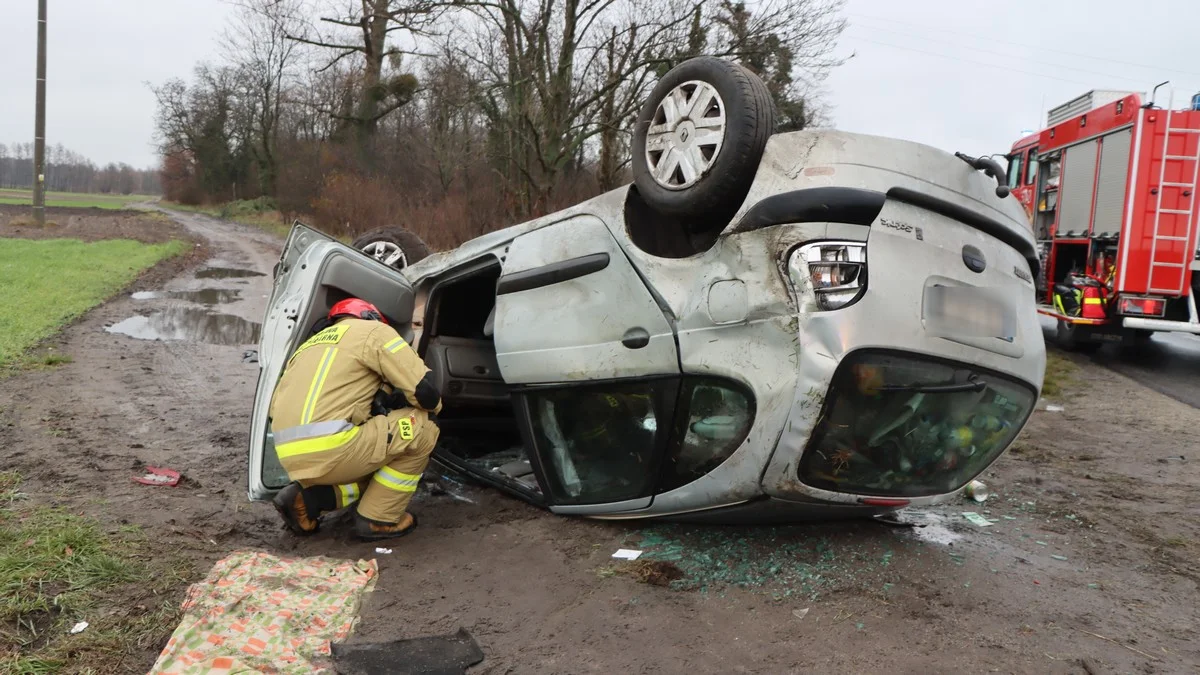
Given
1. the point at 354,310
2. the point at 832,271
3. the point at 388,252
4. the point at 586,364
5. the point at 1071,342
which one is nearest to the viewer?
the point at 832,271

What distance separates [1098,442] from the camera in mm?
5566

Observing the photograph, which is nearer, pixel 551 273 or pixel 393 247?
pixel 551 273

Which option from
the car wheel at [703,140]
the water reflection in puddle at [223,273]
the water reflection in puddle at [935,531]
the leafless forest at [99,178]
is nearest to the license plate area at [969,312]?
the car wheel at [703,140]

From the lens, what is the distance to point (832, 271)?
2.75 metres

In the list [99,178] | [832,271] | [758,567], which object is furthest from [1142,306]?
[99,178]

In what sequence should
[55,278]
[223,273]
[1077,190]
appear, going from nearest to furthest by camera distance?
[1077,190], [55,278], [223,273]

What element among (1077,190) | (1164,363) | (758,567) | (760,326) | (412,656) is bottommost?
(412,656)

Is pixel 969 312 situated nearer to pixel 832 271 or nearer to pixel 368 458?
pixel 832 271

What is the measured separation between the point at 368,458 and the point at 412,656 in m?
1.12

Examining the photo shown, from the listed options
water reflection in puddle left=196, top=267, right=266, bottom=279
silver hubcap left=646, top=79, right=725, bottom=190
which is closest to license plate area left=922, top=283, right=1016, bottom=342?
silver hubcap left=646, top=79, right=725, bottom=190

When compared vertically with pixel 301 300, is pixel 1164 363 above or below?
below

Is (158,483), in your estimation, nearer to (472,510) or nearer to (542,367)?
(472,510)

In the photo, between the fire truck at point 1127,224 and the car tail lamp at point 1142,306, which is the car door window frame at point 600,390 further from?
the car tail lamp at point 1142,306

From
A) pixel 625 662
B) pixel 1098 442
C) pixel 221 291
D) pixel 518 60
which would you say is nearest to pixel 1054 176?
pixel 1098 442
